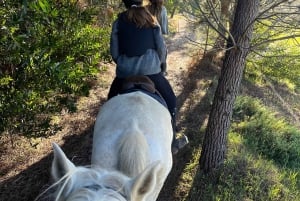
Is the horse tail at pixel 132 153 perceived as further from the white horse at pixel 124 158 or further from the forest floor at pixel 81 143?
the forest floor at pixel 81 143

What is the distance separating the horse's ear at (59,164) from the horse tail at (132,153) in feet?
2.41

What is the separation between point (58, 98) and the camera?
4.48 m

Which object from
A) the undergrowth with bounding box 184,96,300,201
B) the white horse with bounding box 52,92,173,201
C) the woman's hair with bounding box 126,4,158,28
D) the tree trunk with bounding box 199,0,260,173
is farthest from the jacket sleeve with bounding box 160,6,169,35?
the undergrowth with bounding box 184,96,300,201

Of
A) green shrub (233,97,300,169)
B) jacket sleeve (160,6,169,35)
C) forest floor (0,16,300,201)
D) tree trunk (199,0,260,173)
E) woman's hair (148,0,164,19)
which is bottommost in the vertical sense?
green shrub (233,97,300,169)

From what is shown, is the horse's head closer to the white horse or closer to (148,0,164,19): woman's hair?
the white horse

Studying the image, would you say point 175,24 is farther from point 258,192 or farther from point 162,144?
point 162,144

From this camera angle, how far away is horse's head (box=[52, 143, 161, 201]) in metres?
1.80

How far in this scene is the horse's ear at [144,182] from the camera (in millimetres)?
1977

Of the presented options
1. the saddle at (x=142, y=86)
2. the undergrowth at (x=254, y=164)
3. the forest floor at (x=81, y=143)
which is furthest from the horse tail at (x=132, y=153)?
the undergrowth at (x=254, y=164)

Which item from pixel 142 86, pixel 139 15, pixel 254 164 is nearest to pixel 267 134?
pixel 254 164

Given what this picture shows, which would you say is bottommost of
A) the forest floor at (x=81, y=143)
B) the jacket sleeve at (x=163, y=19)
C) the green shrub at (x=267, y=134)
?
the green shrub at (x=267, y=134)

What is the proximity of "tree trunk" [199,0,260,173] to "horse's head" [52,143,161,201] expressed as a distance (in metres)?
3.22

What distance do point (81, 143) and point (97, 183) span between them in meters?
4.07

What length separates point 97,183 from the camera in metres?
1.91
